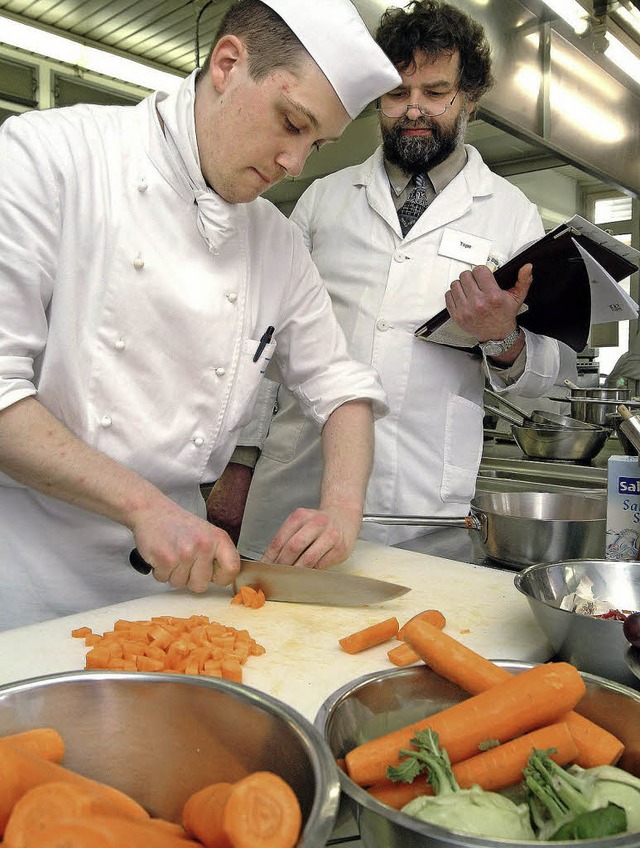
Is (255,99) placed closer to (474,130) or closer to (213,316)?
(213,316)

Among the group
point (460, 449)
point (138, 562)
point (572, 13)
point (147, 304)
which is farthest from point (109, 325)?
point (572, 13)

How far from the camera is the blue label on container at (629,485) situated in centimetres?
123

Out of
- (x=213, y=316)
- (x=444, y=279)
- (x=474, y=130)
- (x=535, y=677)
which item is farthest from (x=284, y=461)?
(x=474, y=130)

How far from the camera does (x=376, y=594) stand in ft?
3.77

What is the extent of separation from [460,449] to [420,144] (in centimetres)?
76

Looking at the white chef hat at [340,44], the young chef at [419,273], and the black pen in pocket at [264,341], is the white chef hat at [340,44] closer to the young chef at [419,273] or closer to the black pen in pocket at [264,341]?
the black pen in pocket at [264,341]

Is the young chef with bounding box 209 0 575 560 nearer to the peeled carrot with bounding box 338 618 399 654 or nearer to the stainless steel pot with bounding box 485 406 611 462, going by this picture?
the stainless steel pot with bounding box 485 406 611 462

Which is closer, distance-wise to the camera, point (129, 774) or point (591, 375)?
point (129, 774)

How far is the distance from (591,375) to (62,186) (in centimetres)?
475

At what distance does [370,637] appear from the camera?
101 centimetres

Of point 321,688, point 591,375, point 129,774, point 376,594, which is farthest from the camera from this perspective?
point 591,375

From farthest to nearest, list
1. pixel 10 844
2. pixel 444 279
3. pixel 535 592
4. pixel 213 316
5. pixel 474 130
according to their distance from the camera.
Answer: pixel 474 130
pixel 444 279
pixel 213 316
pixel 535 592
pixel 10 844

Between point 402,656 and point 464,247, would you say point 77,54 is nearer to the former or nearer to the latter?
point 464,247

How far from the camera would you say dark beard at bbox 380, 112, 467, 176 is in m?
1.85
